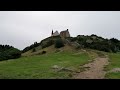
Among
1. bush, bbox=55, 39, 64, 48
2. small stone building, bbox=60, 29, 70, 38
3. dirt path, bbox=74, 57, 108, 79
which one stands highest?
small stone building, bbox=60, 29, 70, 38

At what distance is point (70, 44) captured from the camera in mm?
50531

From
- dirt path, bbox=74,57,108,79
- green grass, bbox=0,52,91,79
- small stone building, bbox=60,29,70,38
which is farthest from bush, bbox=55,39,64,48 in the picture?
dirt path, bbox=74,57,108,79

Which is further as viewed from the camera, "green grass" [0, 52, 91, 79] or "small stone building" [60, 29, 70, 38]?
"small stone building" [60, 29, 70, 38]

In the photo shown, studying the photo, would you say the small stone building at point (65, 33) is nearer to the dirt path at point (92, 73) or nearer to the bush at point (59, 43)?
the bush at point (59, 43)

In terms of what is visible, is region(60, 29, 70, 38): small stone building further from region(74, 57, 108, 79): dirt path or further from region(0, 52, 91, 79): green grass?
region(74, 57, 108, 79): dirt path

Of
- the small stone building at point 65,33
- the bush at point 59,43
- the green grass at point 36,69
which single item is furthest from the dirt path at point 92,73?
the small stone building at point 65,33

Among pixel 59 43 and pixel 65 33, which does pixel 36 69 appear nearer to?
pixel 59 43

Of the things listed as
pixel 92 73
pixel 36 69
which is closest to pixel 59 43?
pixel 36 69

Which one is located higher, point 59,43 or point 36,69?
point 59,43

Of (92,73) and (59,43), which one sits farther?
(59,43)
